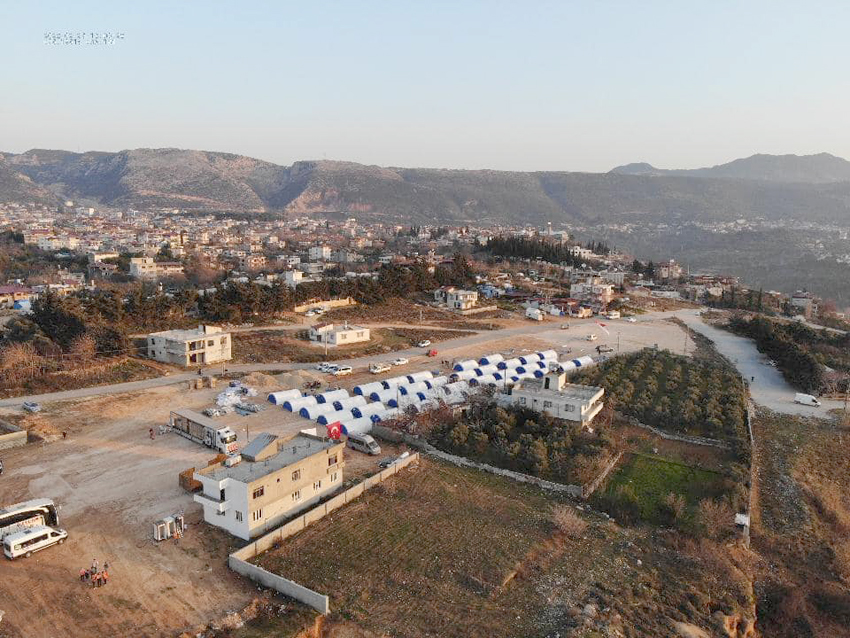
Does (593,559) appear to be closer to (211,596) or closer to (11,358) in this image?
(211,596)

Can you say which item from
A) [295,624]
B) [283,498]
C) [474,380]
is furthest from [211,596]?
[474,380]

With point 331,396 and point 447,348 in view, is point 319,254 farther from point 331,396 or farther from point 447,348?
point 331,396

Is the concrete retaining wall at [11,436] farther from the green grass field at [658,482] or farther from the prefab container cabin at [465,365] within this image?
the green grass field at [658,482]

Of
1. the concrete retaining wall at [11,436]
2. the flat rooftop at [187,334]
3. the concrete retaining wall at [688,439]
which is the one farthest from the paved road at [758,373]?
the concrete retaining wall at [11,436]

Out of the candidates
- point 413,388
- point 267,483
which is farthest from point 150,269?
point 267,483

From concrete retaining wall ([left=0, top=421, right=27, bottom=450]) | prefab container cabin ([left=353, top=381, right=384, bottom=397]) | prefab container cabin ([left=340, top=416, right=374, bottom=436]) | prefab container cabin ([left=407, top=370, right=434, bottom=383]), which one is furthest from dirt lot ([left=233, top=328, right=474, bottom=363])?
concrete retaining wall ([left=0, top=421, right=27, bottom=450])

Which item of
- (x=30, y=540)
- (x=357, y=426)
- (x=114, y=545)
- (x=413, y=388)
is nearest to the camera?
(x=30, y=540)

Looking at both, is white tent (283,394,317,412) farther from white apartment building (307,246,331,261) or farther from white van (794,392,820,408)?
white apartment building (307,246,331,261)
